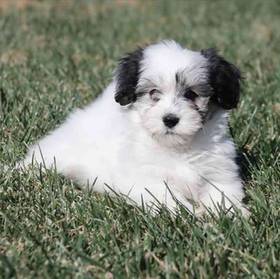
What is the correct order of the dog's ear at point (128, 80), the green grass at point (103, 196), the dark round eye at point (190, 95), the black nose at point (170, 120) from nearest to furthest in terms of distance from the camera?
the green grass at point (103, 196)
the black nose at point (170, 120)
the dark round eye at point (190, 95)
the dog's ear at point (128, 80)

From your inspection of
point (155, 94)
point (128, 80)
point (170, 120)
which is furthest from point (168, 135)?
point (128, 80)

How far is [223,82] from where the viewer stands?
16.8 feet

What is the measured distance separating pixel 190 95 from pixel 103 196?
82cm

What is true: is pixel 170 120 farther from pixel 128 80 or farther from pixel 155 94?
pixel 128 80

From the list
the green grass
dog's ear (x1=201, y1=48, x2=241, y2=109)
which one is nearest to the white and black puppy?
dog's ear (x1=201, y1=48, x2=241, y2=109)

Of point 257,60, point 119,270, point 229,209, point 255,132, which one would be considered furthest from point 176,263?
point 257,60

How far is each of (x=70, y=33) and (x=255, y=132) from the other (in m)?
5.09

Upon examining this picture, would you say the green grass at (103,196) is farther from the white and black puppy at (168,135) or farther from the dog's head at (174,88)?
the dog's head at (174,88)

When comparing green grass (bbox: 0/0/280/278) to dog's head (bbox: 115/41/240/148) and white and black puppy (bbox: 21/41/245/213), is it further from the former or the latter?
dog's head (bbox: 115/41/240/148)

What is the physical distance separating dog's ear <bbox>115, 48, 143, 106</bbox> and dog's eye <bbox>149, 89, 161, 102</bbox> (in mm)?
138

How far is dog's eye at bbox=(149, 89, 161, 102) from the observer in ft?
16.2

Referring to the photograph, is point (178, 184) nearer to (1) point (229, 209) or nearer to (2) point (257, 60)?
(1) point (229, 209)

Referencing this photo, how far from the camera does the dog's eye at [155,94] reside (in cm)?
495

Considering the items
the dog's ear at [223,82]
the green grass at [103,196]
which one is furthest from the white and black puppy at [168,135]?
the green grass at [103,196]
